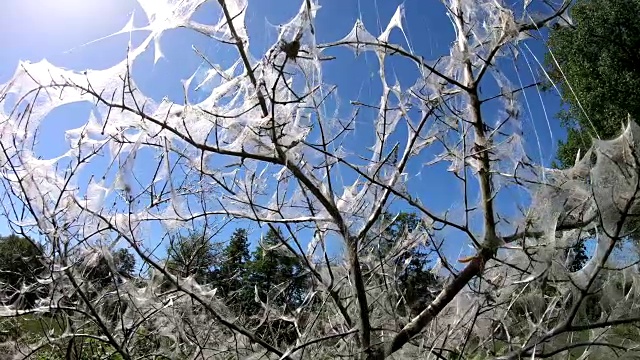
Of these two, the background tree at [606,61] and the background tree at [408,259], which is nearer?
the background tree at [408,259]

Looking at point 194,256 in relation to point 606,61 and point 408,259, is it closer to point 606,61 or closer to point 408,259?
point 408,259

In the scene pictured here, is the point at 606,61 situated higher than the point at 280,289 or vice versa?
the point at 606,61

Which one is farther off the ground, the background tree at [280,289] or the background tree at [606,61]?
the background tree at [606,61]

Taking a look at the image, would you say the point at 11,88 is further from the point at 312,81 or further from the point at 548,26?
the point at 548,26

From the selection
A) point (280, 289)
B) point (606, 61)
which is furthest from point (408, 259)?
point (606, 61)

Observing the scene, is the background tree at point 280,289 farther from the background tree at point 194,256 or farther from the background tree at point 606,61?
the background tree at point 606,61

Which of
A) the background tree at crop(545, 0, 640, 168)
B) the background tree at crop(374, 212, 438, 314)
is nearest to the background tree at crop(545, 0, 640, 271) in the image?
the background tree at crop(545, 0, 640, 168)

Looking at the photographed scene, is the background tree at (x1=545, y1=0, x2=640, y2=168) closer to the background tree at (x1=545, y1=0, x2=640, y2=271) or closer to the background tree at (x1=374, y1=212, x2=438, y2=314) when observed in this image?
the background tree at (x1=545, y1=0, x2=640, y2=271)

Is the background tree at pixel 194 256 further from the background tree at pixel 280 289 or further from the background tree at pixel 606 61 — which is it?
the background tree at pixel 606 61

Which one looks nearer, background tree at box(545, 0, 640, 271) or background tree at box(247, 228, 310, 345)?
background tree at box(247, 228, 310, 345)

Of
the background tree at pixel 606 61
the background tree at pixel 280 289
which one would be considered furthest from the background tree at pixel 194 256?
the background tree at pixel 606 61

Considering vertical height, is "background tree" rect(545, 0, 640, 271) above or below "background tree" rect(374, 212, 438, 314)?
above

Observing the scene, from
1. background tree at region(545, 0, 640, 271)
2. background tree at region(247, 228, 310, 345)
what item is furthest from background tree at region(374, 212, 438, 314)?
background tree at region(545, 0, 640, 271)

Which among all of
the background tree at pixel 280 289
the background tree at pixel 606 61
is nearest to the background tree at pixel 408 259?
the background tree at pixel 280 289
